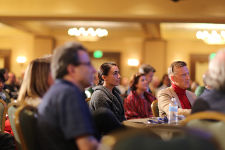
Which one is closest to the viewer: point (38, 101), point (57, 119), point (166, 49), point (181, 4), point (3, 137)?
point (57, 119)

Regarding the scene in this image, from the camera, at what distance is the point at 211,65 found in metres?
1.89

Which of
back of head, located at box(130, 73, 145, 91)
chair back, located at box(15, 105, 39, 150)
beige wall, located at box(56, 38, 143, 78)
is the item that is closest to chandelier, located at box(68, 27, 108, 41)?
beige wall, located at box(56, 38, 143, 78)

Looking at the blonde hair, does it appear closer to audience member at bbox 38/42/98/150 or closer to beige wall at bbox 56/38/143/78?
audience member at bbox 38/42/98/150

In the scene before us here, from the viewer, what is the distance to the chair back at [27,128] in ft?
6.24

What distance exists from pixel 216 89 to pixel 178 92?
1824mm

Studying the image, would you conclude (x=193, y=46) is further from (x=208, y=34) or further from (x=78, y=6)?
(x=78, y=6)

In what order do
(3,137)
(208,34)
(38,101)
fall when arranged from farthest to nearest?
1. (208,34)
2. (3,137)
3. (38,101)

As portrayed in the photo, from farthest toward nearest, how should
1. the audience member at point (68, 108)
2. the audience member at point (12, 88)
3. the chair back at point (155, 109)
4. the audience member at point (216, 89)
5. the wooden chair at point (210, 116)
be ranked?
the audience member at point (12, 88) < the chair back at point (155, 109) < the audience member at point (216, 89) < the audience member at point (68, 108) < the wooden chair at point (210, 116)

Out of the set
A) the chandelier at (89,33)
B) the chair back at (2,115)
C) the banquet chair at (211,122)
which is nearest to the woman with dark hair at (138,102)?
the chair back at (2,115)

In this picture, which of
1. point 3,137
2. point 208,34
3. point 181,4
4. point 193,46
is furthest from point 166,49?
point 3,137

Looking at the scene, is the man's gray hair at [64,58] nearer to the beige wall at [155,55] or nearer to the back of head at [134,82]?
the back of head at [134,82]

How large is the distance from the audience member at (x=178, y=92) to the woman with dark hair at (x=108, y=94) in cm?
45

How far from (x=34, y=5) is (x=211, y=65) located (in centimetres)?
702

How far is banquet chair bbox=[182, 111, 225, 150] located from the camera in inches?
59.7
